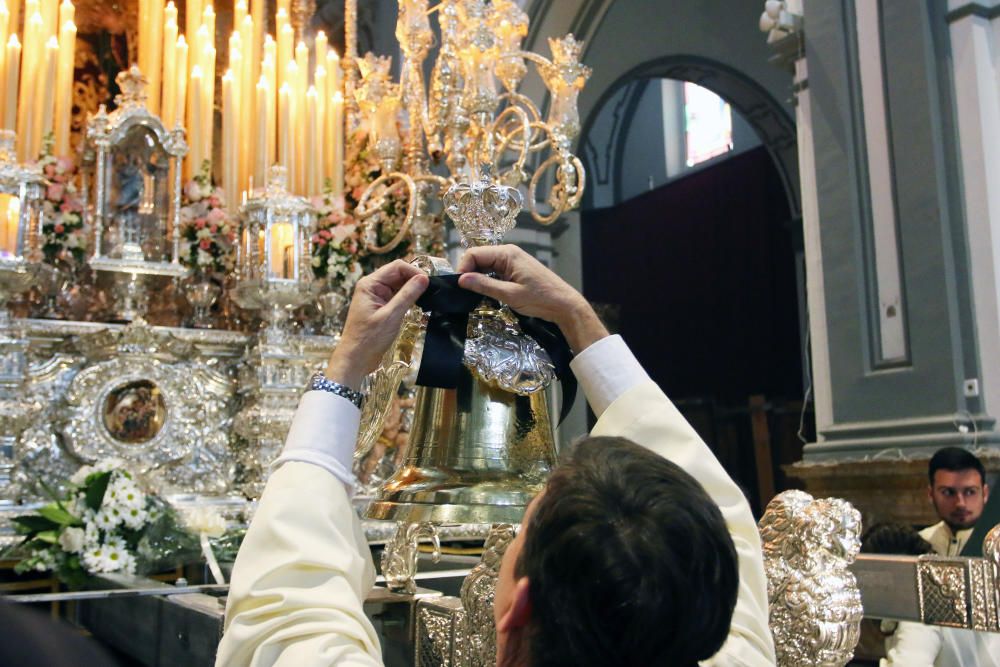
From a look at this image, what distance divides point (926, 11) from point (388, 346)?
3.36 metres

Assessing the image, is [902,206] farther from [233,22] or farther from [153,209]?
[233,22]

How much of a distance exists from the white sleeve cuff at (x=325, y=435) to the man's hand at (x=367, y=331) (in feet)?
0.13

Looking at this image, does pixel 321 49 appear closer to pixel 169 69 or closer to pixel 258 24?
pixel 258 24

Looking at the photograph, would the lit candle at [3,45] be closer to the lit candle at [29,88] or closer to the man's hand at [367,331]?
the lit candle at [29,88]

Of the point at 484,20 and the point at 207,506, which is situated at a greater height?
the point at 484,20

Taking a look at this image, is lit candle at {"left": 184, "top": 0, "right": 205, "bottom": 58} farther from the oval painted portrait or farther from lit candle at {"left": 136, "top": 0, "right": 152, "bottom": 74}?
the oval painted portrait

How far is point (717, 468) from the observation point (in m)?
1.32

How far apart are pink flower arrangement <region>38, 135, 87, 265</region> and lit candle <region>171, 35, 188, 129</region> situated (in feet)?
3.08

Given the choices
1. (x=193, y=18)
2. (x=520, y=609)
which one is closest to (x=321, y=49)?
(x=193, y=18)

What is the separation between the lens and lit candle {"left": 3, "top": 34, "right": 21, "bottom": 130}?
226 inches

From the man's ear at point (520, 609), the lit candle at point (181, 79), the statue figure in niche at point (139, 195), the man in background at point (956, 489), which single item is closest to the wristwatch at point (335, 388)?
the man's ear at point (520, 609)

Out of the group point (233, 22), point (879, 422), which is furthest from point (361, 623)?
point (233, 22)

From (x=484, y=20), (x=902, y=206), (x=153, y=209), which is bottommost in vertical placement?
(x=902, y=206)

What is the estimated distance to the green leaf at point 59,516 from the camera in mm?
3719
